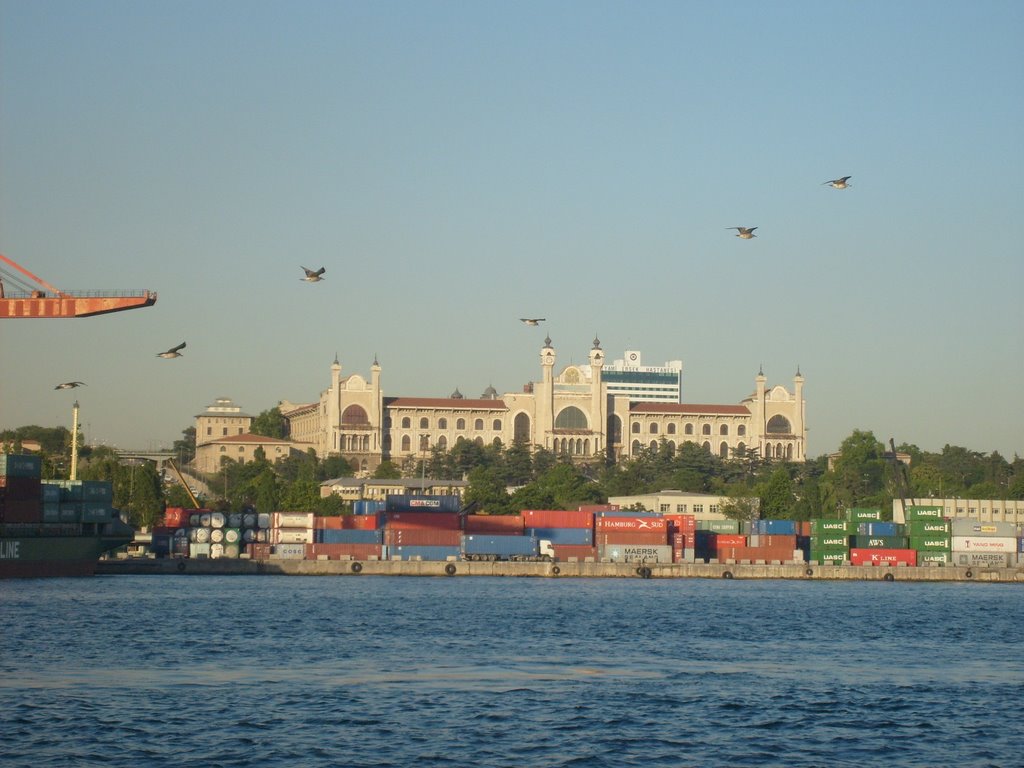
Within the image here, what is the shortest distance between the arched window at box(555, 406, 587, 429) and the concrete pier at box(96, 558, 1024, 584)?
284 ft

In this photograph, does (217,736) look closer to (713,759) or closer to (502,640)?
(713,759)

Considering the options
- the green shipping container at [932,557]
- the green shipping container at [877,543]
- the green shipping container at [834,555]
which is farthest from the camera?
the green shipping container at [877,543]

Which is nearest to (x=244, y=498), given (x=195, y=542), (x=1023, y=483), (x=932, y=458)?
(x=195, y=542)

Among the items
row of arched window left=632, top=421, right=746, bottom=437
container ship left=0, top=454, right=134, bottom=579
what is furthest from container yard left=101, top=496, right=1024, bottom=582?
row of arched window left=632, top=421, right=746, bottom=437

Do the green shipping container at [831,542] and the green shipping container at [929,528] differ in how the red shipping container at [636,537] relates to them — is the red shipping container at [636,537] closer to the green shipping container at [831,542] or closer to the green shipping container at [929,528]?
the green shipping container at [831,542]

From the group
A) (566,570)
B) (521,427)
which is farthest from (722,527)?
(521,427)

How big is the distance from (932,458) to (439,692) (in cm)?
16416

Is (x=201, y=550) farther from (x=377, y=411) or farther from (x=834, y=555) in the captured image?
(x=377, y=411)

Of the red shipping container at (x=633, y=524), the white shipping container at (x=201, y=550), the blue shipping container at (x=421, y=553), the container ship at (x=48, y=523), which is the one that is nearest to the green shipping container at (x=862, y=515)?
the red shipping container at (x=633, y=524)

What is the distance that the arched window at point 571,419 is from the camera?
187 meters

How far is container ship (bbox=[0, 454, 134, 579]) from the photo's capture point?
7912cm

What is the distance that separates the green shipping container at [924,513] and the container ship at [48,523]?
4916 centimetres

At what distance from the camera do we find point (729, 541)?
4109 inches

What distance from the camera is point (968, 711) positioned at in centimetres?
3575
